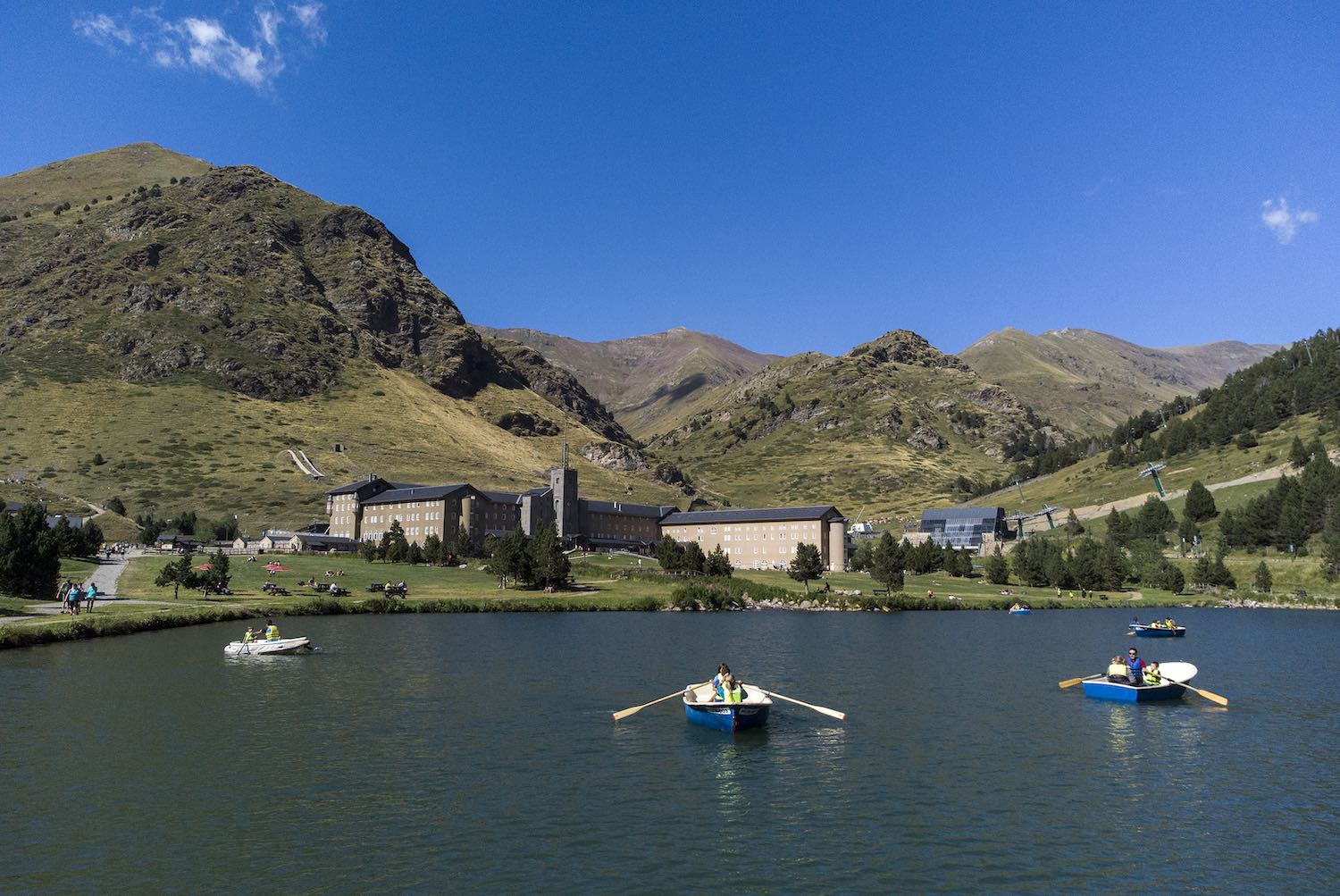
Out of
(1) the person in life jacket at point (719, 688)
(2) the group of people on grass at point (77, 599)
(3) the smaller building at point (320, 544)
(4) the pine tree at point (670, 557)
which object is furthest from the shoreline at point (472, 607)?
(3) the smaller building at point (320, 544)

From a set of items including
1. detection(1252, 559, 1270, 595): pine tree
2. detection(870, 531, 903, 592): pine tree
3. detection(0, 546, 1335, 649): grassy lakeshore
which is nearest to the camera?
detection(0, 546, 1335, 649): grassy lakeshore

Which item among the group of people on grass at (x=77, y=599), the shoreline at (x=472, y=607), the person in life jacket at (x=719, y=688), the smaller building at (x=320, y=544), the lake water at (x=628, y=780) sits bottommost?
the lake water at (x=628, y=780)

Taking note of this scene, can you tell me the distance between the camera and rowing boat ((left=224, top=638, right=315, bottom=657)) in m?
64.8

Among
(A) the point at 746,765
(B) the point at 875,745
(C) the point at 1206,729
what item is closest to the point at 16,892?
(A) the point at 746,765

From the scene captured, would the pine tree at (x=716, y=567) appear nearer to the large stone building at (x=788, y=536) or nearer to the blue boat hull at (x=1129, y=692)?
the large stone building at (x=788, y=536)

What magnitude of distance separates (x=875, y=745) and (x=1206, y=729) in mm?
19090

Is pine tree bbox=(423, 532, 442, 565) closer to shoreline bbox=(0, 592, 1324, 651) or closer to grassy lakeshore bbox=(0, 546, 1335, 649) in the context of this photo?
grassy lakeshore bbox=(0, 546, 1335, 649)

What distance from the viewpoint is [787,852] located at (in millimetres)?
26578

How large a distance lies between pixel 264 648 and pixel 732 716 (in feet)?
133

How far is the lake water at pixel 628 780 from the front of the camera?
24.9 m

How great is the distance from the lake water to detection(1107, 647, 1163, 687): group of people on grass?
2451mm

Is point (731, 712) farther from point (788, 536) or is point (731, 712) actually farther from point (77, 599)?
point (788, 536)

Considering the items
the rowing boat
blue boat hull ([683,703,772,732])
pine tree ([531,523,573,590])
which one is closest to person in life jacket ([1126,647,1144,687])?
blue boat hull ([683,703,772,732])

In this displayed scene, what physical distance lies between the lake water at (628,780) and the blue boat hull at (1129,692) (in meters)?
1.21
